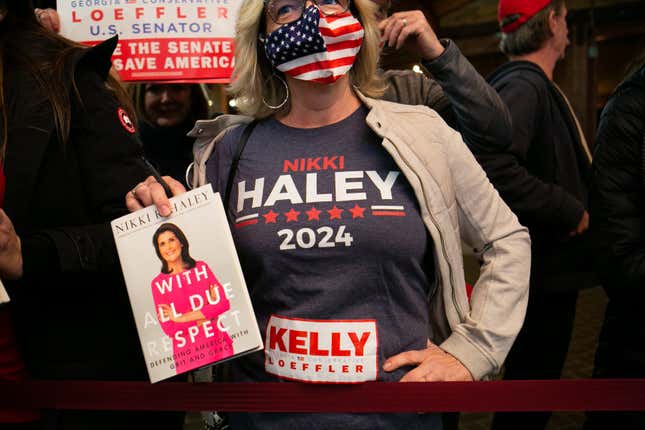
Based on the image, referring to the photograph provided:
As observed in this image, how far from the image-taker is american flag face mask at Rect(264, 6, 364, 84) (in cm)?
159

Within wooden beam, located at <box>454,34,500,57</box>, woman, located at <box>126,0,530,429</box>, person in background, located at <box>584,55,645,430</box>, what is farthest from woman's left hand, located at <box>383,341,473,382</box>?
wooden beam, located at <box>454,34,500,57</box>

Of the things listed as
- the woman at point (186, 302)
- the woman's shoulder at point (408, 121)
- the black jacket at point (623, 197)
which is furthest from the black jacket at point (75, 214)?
the black jacket at point (623, 197)

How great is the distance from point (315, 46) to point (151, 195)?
548 millimetres

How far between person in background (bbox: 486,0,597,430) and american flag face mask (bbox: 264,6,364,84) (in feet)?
3.39

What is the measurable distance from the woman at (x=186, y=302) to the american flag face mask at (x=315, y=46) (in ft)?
1.83

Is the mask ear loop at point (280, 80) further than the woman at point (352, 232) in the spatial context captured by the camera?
Yes

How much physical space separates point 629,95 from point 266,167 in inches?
45.3

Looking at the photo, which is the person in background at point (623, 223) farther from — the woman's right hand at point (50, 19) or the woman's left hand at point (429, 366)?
the woman's right hand at point (50, 19)

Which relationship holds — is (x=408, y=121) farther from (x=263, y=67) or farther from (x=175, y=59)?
(x=175, y=59)

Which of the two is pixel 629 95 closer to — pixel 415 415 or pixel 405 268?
pixel 405 268

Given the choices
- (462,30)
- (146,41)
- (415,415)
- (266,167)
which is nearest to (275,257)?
(266,167)

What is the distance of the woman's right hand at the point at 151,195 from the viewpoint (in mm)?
1301

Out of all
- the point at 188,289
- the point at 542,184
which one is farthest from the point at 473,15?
the point at 188,289

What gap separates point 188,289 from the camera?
1.27 metres
